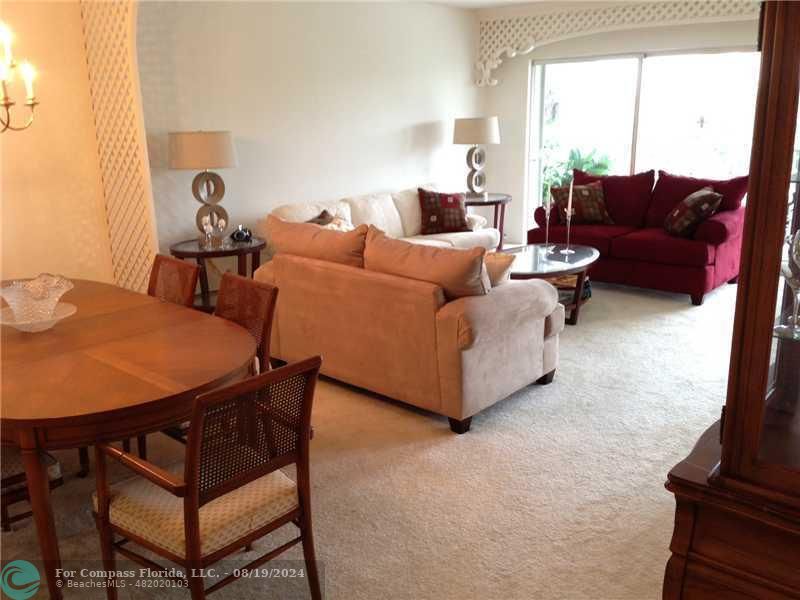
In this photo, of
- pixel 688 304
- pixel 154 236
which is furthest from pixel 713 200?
pixel 154 236

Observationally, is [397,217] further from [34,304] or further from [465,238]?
[34,304]

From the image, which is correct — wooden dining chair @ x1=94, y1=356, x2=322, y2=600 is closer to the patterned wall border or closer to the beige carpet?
the beige carpet

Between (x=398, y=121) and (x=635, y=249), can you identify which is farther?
(x=398, y=121)

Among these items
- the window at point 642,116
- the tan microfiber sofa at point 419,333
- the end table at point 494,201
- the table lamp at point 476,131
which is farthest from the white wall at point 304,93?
the tan microfiber sofa at point 419,333

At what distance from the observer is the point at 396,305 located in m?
3.27

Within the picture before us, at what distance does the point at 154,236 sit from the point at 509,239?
16.0 feet

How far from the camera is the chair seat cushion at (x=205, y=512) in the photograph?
178 cm

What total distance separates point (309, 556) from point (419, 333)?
138 centimetres

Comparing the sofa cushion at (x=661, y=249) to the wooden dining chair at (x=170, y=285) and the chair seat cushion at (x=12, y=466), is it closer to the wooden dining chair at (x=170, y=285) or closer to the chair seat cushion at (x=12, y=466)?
the wooden dining chair at (x=170, y=285)

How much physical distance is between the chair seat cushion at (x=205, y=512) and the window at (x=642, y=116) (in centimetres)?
604

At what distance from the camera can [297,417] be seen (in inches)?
75.3

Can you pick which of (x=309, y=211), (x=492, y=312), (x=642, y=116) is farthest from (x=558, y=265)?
(x=642, y=116)

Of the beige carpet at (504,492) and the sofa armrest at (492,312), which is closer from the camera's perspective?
the beige carpet at (504,492)

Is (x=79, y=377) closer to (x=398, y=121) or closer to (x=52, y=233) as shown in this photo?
(x=52, y=233)
